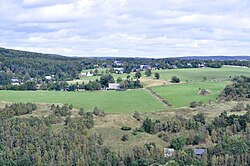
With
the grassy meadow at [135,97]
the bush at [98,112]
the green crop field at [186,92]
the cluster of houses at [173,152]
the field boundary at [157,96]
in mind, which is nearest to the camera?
the cluster of houses at [173,152]

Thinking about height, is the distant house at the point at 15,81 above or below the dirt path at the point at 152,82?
below

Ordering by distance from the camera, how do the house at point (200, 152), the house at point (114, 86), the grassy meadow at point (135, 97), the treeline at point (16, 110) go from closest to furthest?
the house at point (200, 152) → the treeline at point (16, 110) → the grassy meadow at point (135, 97) → the house at point (114, 86)

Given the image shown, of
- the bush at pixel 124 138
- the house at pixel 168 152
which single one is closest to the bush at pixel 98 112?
the bush at pixel 124 138

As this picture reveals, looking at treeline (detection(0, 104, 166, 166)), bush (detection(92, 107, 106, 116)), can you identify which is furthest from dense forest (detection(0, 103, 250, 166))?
bush (detection(92, 107, 106, 116))

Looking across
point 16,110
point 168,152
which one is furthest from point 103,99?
point 168,152

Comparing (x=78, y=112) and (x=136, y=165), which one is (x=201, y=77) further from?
(x=136, y=165)

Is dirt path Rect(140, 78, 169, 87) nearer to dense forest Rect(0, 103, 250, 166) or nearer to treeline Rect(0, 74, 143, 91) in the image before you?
treeline Rect(0, 74, 143, 91)

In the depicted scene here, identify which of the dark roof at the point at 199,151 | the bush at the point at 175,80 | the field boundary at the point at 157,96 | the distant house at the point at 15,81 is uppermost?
the bush at the point at 175,80

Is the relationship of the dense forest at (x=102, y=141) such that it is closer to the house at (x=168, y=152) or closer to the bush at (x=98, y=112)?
the house at (x=168, y=152)
